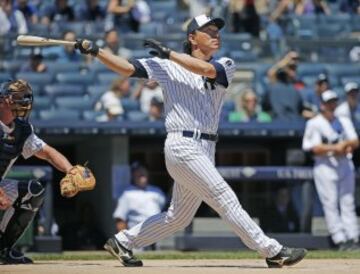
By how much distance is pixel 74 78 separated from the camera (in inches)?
558

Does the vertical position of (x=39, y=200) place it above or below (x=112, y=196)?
above

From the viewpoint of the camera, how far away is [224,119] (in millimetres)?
13625

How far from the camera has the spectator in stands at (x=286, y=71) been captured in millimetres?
14195

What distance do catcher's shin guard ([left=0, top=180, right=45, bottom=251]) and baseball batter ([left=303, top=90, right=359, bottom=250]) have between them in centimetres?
479

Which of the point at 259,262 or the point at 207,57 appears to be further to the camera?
the point at 259,262

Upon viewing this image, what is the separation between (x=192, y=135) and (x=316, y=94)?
6.82 metres

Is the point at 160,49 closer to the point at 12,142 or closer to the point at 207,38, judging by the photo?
the point at 207,38

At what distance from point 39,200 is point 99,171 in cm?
559

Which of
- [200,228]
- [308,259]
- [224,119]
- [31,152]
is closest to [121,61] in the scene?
[31,152]

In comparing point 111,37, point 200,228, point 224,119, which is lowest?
point 200,228

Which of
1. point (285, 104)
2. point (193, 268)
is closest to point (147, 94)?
point (285, 104)

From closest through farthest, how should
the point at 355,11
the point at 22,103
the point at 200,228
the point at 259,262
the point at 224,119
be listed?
the point at 22,103
the point at 259,262
the point at 200,228
the point at 224,119
the point at 355,11

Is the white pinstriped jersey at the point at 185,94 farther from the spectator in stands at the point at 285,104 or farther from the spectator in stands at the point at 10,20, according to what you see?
the spectator in stands at the point at 10,20

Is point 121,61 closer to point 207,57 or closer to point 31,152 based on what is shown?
point 207,57
